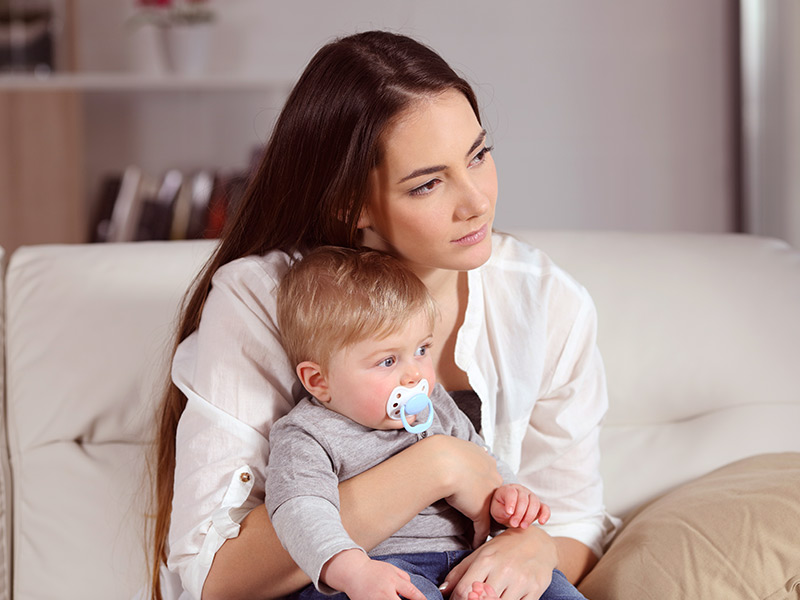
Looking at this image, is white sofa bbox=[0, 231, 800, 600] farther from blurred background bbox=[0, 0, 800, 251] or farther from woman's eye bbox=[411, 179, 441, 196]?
blurred background bbox=[0, 0, 800, 251]

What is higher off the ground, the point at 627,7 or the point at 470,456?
the point at 627,7

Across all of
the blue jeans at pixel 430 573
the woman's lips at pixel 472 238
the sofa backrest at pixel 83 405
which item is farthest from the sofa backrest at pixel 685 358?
the sofa backrest at pixel 83 405

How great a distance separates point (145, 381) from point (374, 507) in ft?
2.19

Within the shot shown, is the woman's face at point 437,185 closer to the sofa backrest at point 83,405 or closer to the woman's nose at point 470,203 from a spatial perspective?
the woman's nose at point 470,203

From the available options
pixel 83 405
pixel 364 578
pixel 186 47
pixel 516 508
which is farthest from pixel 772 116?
pixel 364 578

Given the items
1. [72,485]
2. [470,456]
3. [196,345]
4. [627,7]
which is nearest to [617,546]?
[470,456]

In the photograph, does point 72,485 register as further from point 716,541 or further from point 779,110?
point 779,110

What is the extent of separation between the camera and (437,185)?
1.20 meters

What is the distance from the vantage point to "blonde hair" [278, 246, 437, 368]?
109 centimetres

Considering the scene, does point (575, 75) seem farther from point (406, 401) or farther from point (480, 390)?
point (406, 401)

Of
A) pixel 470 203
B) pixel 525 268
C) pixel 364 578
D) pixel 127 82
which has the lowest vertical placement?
pixel 364 578

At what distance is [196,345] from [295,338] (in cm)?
22

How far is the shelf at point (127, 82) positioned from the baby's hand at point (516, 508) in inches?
85.8

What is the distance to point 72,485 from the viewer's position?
1.56 m
